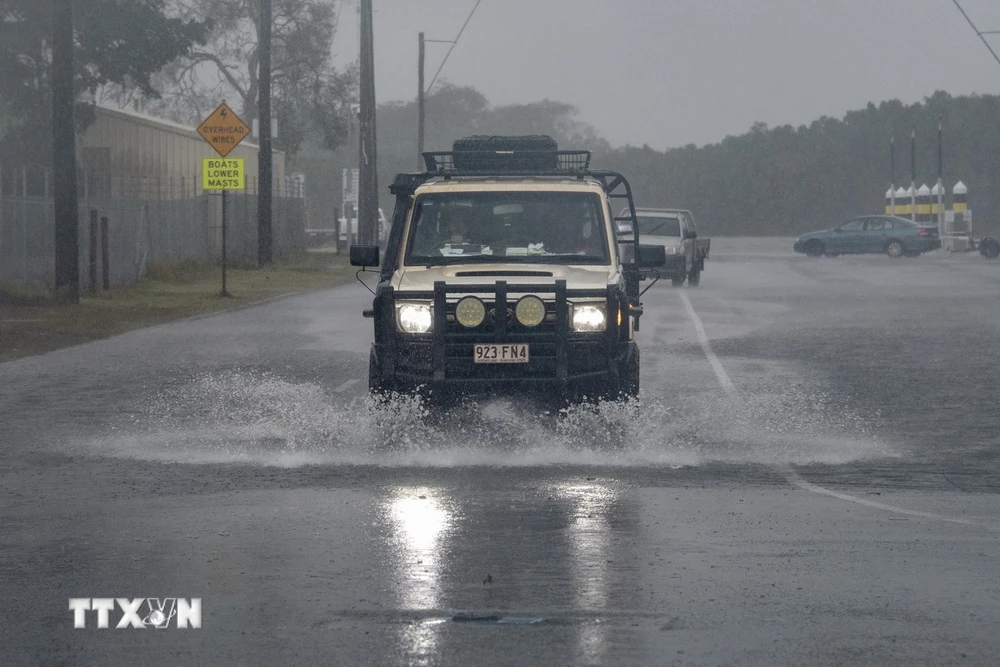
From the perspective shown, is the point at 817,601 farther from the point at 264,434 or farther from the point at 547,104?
the point at 547,104

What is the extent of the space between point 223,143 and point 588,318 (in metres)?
19.5

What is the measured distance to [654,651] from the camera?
5.88 m

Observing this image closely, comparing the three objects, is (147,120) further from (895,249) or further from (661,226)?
(895,249)

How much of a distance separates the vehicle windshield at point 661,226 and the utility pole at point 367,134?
8.68m

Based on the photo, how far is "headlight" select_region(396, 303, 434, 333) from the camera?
11.8 meters

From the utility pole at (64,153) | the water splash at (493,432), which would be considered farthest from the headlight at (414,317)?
the utility pole at (64,153)

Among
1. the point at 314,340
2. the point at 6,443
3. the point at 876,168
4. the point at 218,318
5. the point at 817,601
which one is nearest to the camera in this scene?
the point at 817,601

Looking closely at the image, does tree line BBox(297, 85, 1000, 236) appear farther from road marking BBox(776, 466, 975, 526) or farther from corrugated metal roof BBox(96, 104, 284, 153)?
road marking BBox(776, 466, 975, 526)

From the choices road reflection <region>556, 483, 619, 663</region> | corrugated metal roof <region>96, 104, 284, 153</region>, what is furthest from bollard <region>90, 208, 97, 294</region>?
road reflection <region>556, 483, 619, 663</region>

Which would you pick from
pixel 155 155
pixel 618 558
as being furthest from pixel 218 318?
pixel 155 155

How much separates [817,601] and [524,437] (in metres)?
5.11

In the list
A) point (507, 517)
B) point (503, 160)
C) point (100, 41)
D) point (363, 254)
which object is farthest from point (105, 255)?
point (507, 517)

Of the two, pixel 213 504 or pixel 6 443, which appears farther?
pixel 6 443

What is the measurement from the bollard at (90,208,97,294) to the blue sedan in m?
32.2
